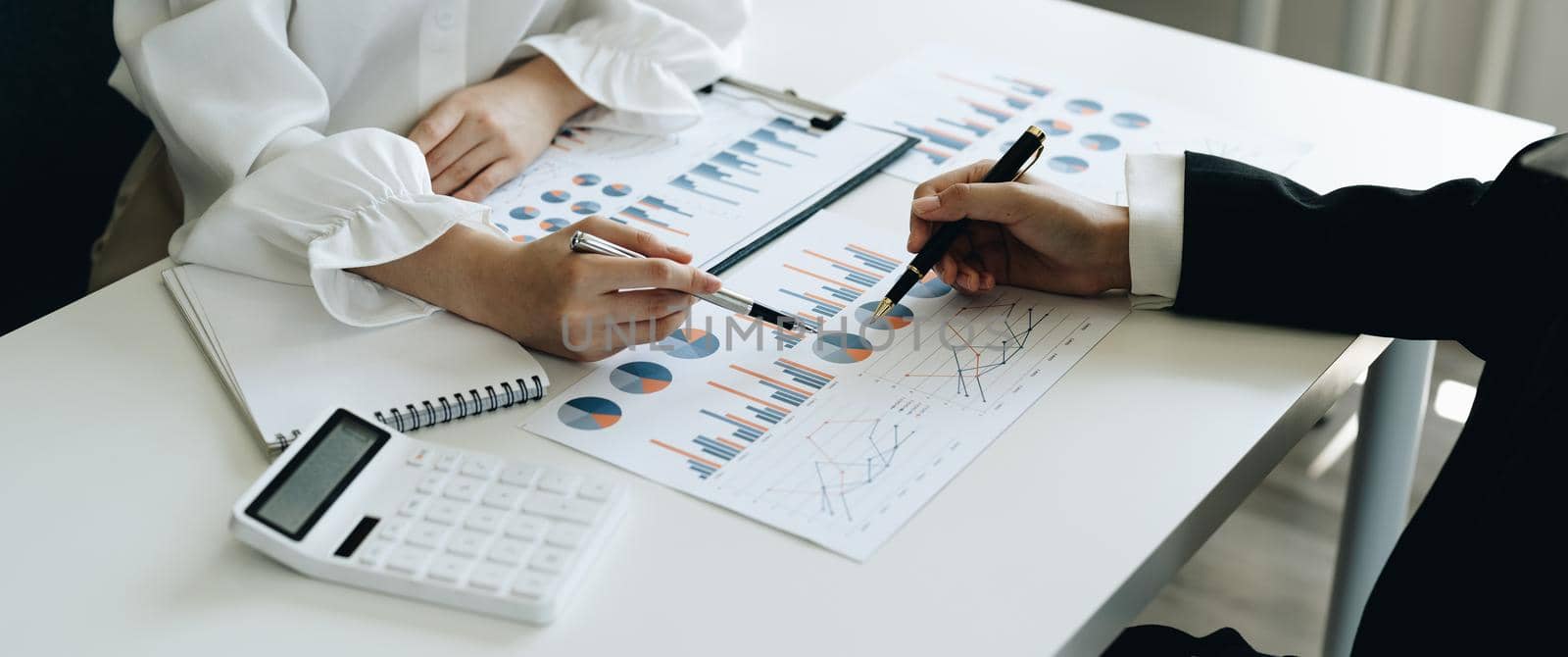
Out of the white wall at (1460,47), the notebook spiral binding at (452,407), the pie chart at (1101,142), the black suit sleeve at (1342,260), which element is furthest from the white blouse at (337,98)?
the white wall at (1460,47)

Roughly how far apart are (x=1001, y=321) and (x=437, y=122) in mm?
471

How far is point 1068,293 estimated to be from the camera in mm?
943

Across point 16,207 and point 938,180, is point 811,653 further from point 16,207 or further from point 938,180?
point 16,207

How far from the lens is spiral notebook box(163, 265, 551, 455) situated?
2.71ft

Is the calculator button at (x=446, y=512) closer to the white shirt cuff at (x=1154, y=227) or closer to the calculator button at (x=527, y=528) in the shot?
the calculator button at (x=527, y=528)

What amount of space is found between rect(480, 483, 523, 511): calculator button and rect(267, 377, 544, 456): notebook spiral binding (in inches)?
3.7

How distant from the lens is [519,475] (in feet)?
2.48

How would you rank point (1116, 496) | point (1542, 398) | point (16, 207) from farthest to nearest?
point (16, 207) → point (1116, 496) → point (1542, 398)

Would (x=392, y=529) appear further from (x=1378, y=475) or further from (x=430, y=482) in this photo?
(x=1378, y=475)

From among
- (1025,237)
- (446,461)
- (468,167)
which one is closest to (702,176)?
(468,167)

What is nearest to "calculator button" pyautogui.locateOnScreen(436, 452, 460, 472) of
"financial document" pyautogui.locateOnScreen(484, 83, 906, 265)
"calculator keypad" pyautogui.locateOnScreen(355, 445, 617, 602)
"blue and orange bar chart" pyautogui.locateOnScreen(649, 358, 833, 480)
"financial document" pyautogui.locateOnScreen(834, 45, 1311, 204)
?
"calculator keypad" pyautogui.locateOnScreen(355, 445, 617, 602)

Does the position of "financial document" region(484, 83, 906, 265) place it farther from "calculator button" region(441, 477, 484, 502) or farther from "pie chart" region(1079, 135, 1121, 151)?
"calculator button" region(441, 477, 484, 502)

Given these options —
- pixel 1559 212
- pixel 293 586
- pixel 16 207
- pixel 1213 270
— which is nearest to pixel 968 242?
pixel 1213 270

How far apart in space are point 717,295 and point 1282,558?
3.74ft
